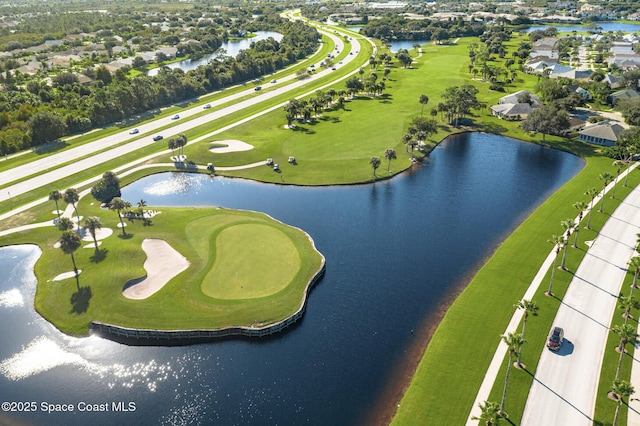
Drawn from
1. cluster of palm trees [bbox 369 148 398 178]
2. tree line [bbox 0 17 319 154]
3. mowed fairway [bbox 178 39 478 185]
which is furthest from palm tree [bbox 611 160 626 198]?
tree line [bbox 0 17 319 154]

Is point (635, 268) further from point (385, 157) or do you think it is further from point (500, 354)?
point (385, 157)

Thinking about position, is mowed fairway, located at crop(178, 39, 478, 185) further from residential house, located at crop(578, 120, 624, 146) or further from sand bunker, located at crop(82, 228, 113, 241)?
residential house, located at crop(578, 120, 624, 146)

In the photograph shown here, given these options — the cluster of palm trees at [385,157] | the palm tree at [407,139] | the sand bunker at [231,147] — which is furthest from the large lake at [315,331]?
the sand bunker at [231,147]

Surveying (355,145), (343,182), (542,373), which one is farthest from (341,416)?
(355,145)

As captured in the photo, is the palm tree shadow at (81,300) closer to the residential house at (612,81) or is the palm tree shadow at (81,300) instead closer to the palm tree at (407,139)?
the palm tree at (407,139)

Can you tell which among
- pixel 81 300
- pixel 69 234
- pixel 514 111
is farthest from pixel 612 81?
pixel 81 300

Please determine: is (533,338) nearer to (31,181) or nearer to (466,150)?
(466,150)
